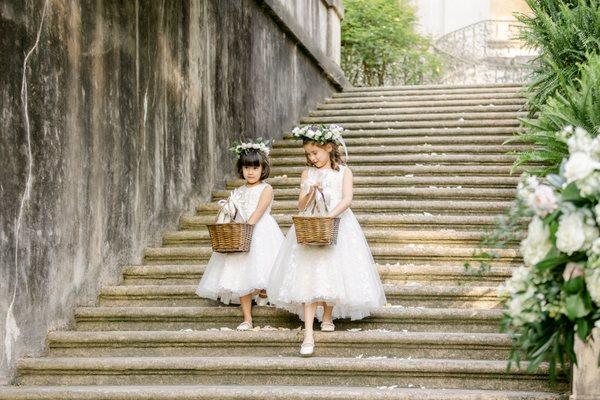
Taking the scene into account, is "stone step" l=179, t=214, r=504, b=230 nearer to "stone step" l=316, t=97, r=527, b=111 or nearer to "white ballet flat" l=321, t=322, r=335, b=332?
"white ballet flat" l=321, t=322, r=335, b=332

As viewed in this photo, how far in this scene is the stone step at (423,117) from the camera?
38.5 feet

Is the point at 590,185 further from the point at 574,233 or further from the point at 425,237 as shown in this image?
the point at 425,237

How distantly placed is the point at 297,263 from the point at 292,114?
6885mm

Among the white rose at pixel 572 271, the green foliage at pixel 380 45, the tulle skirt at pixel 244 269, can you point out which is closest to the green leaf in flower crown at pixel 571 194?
the white rose at pixel 572 271

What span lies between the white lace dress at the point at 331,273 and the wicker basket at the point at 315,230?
10.9 inches

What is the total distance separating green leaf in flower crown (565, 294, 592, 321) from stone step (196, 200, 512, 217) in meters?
5.35

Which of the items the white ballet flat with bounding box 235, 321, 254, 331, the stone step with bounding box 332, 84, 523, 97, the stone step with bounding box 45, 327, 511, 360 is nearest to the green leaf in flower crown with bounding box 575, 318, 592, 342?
the stone step with bounding box 45, 327, 511, 360

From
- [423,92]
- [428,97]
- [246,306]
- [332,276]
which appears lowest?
[246,306]

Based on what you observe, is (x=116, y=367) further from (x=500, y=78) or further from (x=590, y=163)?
(x=500, y=78)

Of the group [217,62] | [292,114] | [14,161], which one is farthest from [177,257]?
[292,114]

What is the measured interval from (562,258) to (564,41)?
696cm

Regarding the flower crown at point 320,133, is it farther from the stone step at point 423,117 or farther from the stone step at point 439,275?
the stone step at point 423,117

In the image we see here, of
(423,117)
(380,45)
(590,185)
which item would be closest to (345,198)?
(590,185)

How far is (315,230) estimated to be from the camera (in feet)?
19.8
